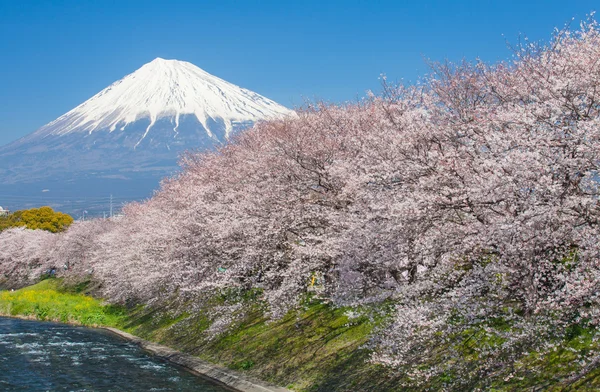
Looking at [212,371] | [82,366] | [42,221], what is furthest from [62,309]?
[42,221]

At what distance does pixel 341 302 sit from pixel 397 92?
864 centimetres

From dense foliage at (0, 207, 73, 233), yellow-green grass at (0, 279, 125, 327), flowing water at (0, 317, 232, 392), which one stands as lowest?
flowing water at (0, 317, 232, 392)

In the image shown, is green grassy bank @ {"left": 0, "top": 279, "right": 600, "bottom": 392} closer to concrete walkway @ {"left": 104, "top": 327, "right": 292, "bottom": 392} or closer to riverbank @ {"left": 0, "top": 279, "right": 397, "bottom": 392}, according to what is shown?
riverbank @ {"left": 0, "top": 279, "right": 397, "bottom": 392}

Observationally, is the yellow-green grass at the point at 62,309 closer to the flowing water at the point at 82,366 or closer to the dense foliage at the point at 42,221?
the flowing water at the point at 82,366

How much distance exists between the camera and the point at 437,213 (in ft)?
45.1

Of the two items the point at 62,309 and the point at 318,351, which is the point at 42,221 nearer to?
the point at 62,309

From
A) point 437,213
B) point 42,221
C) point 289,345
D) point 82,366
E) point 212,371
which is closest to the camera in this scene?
point 437,213

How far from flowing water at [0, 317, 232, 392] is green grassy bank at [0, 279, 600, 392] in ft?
6.42

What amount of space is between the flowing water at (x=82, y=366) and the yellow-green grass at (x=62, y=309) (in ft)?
22.9

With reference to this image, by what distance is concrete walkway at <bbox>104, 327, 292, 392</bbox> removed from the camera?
826 inches

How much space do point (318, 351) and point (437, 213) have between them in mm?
9450

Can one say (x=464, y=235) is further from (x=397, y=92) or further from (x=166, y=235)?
(x=166, y=235)

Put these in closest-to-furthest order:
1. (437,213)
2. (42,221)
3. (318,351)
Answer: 1. (437,213)
2. (318,351)
3. (42,221)

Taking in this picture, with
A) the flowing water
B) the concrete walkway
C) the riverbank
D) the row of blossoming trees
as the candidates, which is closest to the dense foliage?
the flowing water
